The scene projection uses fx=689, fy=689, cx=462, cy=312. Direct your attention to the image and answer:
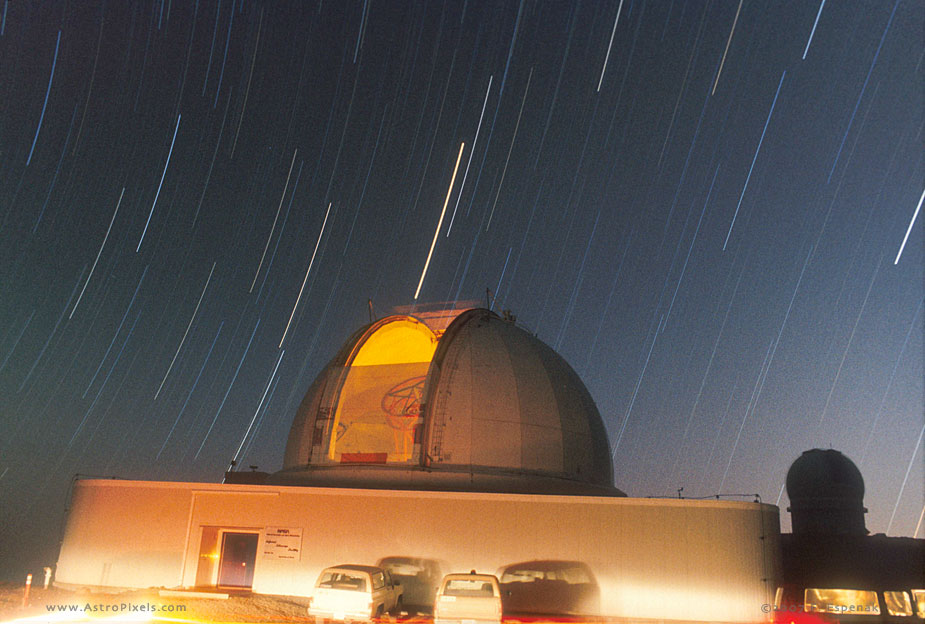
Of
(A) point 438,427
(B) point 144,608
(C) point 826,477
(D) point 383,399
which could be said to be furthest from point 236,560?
(C) point 826,477

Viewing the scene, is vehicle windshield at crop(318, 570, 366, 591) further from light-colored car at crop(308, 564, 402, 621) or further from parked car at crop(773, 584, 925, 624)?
parked car at crop(773, 584, 925, 624)

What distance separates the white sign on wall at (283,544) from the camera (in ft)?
54.9

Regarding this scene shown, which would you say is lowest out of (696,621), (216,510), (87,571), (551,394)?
(696,621)

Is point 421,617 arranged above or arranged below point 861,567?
below

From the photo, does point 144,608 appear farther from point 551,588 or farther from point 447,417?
point 551,588

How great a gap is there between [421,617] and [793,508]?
30.1 m

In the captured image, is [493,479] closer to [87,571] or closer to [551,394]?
[551,394]

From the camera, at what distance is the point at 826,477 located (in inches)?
1433

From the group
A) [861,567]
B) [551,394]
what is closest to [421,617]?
[551,394]

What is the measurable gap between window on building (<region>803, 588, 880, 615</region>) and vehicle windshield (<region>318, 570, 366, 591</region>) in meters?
11.0

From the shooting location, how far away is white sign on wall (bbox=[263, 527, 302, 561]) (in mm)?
16734

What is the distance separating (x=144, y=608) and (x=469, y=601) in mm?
6655

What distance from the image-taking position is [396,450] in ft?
61.7

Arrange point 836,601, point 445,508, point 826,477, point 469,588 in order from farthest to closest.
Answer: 1. point 826,477
2. point 836,601
3. point 445,508
4. point 469,588
